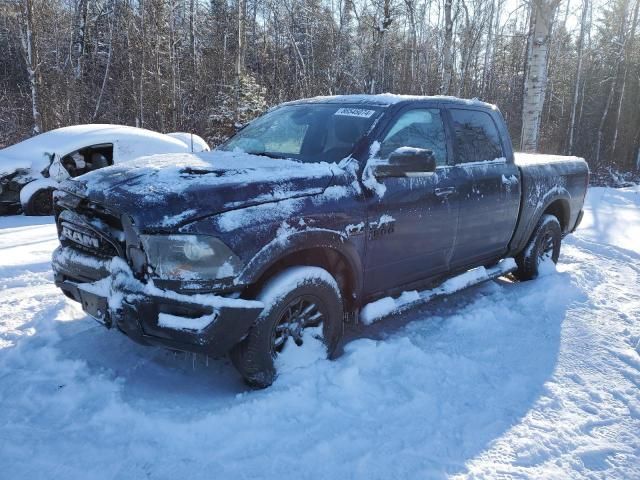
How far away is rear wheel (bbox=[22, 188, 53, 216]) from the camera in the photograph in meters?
8.43

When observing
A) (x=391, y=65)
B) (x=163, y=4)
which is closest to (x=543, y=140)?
(x=391, y=65)

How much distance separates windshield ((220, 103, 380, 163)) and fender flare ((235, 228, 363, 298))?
62 cm

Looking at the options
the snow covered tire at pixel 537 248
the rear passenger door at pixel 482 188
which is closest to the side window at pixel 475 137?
the rear passenger door at pixel 482 188

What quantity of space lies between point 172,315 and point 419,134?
239cm

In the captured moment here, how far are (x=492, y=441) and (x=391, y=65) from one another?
32971 millimetres

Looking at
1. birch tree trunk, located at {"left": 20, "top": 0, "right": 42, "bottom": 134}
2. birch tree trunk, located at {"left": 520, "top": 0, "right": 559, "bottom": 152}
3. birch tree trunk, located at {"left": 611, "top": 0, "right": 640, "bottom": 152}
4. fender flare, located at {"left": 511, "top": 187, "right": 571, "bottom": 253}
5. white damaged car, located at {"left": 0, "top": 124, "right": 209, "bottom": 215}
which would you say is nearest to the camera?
fender flare, located at {"left": 511, "top": 187, "right": 571, "bottom": 253}

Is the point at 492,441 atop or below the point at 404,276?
below

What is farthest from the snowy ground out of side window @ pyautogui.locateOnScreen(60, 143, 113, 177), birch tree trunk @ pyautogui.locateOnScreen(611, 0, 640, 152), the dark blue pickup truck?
birch tree trunk @ pyautogui.locateOnScreen(611, 0, 640, 152)

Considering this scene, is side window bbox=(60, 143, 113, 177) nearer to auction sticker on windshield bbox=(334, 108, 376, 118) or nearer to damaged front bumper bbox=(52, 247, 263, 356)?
auction sticker on windshield bbox=(334, 108, 376, 118)

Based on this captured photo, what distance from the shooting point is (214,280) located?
2750 millimetres

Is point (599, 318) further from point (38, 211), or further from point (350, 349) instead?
point (38, 211)

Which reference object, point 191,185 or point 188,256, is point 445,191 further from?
point 188,256

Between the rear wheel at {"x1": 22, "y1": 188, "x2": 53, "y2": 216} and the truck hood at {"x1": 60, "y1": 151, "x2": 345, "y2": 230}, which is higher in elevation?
the truck hood at {"x1": 60, "y1": 151, "x2": 345, "y2": 230}

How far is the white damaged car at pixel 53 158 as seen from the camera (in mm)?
8484
